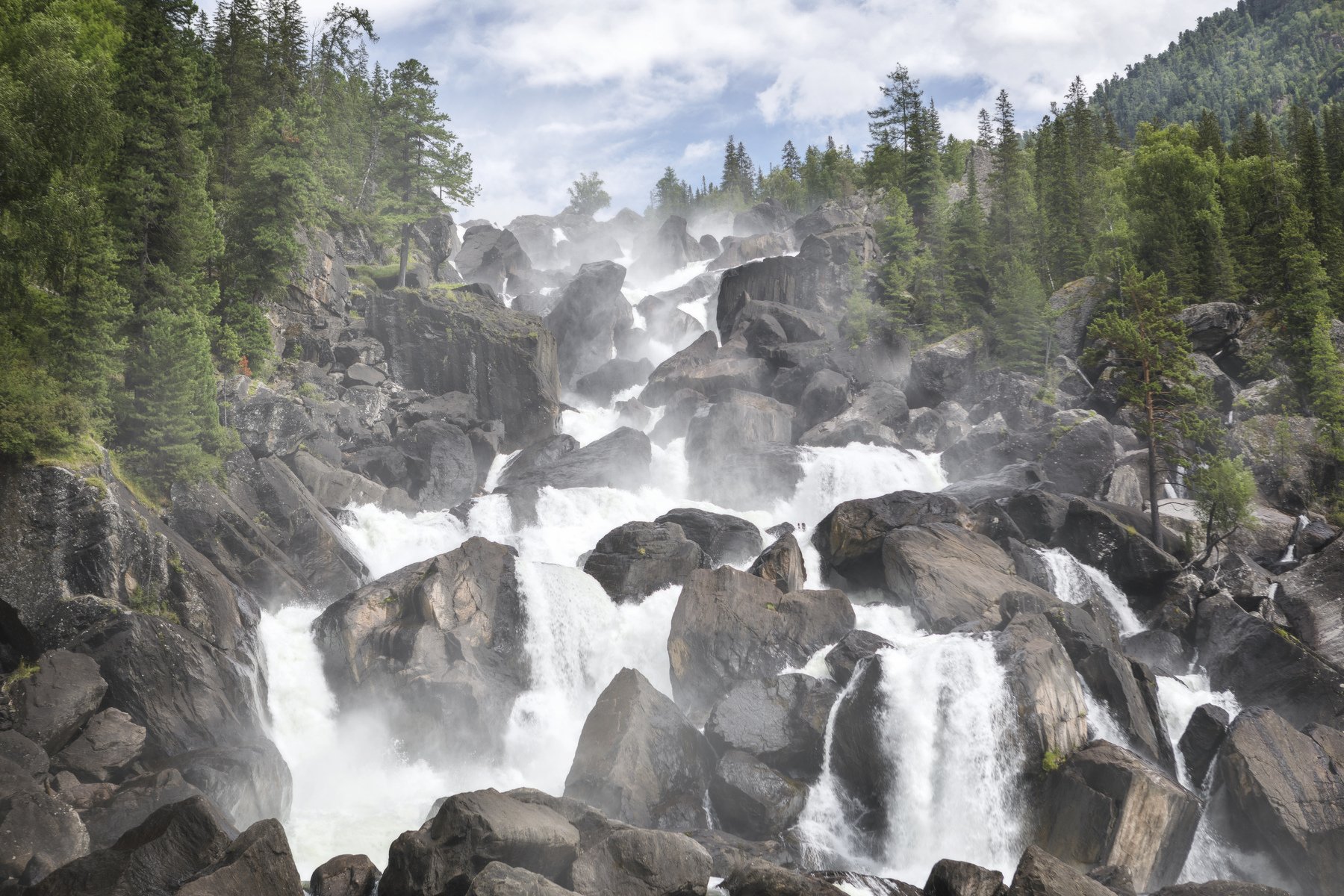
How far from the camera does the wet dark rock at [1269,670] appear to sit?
2583 centimetres

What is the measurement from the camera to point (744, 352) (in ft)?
204

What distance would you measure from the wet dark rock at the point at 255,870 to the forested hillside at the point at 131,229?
14.3m

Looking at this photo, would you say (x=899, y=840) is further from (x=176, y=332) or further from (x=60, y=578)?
(x=176, y=332)

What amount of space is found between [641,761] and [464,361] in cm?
3647

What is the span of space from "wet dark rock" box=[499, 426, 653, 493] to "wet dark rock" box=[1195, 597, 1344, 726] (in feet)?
95.5

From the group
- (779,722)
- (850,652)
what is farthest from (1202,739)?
(779,722)

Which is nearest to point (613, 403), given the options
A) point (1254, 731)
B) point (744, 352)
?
point (744, 352)

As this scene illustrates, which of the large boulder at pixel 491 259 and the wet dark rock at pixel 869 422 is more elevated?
the large boulder at pixel 491 259

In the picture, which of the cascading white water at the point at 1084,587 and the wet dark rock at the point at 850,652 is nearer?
the wet dark rock at the point at 850,652

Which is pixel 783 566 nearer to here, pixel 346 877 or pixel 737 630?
pixel 737 630

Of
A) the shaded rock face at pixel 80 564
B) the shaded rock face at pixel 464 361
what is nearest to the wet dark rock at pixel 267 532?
the shaded rock face at pixel 80 564

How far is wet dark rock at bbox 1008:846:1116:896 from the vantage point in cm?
1494

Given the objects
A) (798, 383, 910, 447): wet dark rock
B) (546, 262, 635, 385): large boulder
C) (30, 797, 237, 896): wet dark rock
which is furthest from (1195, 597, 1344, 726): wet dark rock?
(546, 262, 635, 385): large boulder

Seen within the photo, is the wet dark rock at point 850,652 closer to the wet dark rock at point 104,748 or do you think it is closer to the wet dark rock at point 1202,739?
the wet dark rock at point 1202,739
